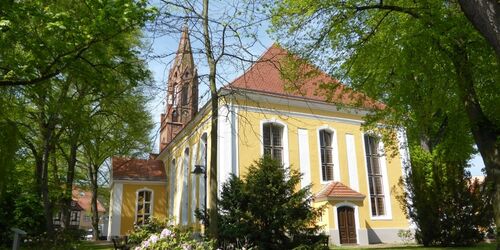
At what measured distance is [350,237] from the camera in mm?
21297

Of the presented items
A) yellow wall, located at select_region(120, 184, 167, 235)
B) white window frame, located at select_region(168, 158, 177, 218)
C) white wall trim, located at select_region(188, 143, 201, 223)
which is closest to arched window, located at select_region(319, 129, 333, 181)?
white wall trim, located at select_region(188, 143, 201, 223)

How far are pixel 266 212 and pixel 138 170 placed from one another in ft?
71.9

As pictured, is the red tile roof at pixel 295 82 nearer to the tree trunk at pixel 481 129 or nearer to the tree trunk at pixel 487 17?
the tree trunk at pixel 481 129

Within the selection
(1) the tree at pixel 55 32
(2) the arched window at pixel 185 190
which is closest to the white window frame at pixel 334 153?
(2) the arched window at pixel 185 190

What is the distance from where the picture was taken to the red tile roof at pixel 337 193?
20672 mm

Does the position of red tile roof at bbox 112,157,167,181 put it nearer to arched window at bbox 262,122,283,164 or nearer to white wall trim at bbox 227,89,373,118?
arched window at bbox 262,122,283,164

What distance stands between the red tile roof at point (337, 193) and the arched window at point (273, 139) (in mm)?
2704

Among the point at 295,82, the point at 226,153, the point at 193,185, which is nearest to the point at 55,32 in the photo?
the point at 295,82

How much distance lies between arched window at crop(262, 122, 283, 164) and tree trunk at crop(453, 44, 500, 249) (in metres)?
11.2

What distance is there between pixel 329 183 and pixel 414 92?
950 cm

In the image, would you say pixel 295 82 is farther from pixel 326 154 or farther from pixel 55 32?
pixel 326 154

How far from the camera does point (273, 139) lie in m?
21.8

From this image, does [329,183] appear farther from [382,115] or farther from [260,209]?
[260,209]

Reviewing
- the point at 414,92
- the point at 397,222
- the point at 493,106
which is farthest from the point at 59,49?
the point at 397,222
